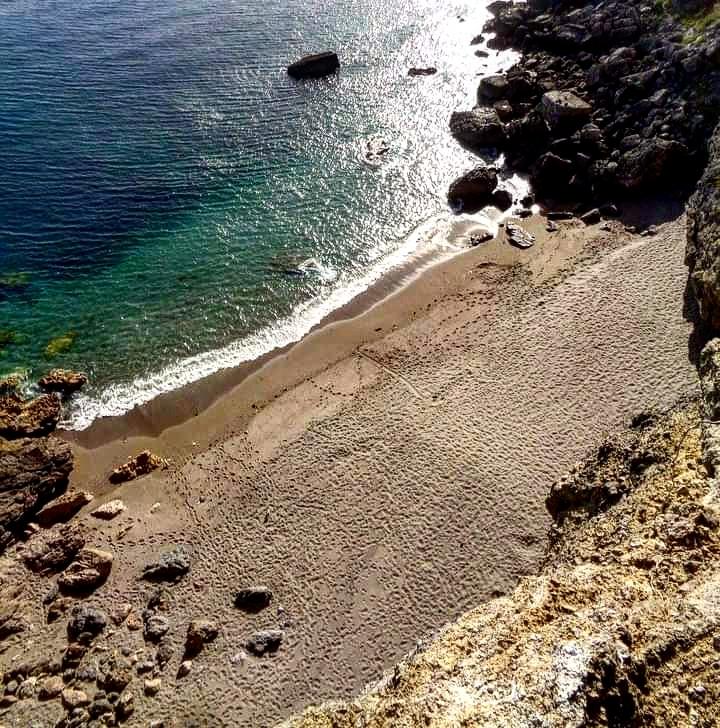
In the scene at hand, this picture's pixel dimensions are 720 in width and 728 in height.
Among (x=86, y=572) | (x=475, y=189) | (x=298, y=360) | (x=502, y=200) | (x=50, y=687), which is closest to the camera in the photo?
(x=50, y=687)

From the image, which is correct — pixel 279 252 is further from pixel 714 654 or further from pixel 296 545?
pixel 714 654

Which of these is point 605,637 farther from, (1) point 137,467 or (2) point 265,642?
(1) point 137,467

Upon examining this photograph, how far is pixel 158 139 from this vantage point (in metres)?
50.7

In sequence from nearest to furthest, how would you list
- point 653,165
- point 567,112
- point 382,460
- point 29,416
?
point 382,460 < point 29,416 < point 653,165 < point 567,112

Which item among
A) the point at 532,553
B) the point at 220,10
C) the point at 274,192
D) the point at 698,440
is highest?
the point at 220,10

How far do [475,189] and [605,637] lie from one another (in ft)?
116

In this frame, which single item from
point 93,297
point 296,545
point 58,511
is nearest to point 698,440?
point 296,545

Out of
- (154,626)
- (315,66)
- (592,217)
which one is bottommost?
(154,626)

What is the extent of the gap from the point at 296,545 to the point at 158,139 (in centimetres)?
4043

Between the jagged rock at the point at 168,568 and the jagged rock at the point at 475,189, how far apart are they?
97.9 feet

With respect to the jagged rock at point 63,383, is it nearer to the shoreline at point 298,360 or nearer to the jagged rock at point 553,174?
the shoreline at point 298,360

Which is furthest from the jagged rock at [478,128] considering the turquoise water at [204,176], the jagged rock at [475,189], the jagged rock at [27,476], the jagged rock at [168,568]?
the jagged rock at [168,568]

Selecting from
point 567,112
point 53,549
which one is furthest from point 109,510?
point 567,112

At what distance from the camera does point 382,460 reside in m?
25.9
